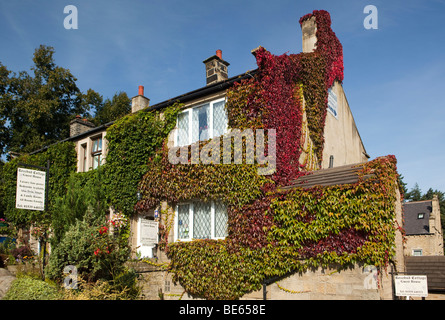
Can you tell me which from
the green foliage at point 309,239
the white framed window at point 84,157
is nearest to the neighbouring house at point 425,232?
the green foliage at point 309,239

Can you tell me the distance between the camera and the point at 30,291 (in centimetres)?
1059

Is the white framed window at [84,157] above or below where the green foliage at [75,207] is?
above

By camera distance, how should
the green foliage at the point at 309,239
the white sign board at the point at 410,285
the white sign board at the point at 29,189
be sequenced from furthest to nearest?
1. the white sign board at the point at 29,189
2. the green foliage at the point at 309,239
3. the white sign board at the point at 410,285

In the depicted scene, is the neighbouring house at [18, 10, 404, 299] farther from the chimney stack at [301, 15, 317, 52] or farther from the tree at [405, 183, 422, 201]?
the tree at [405, 183, 422, 201]

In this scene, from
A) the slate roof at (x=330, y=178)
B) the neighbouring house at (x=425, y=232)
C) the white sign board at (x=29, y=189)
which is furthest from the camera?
the neighbouring house at (x=425, y=232)

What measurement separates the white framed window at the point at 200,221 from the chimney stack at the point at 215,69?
5959mm

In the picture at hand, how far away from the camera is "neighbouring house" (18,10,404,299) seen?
33.6 ft

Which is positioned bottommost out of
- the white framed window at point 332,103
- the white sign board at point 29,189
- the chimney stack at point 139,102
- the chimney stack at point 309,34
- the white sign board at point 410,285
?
the white sign board at point 410,285

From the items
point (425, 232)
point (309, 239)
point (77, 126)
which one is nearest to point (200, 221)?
point (309, 239)

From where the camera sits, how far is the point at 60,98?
119 ft

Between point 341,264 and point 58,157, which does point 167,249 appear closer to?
point 341,264

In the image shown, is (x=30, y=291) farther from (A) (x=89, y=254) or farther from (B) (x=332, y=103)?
(B) (x=332, y=103)

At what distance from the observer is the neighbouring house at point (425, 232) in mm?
38844

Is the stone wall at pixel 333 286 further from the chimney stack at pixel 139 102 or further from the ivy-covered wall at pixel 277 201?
the chimney stack at pixel 139 102
